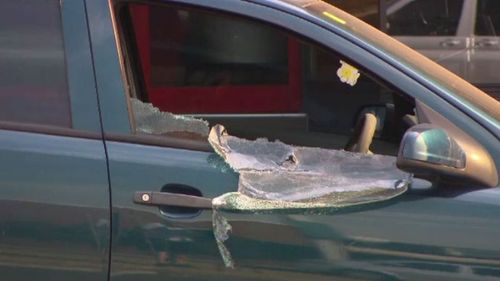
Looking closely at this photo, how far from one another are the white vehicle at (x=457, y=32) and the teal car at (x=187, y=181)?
5200 mm

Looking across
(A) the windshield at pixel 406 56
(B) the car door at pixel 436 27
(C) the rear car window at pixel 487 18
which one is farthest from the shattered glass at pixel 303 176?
(C) the rear car window at pixel 487 18

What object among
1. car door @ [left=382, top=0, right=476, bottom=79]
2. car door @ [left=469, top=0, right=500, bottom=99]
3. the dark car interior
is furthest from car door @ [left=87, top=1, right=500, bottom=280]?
car door @ [left=469, top=0, right=500, bottom=99]

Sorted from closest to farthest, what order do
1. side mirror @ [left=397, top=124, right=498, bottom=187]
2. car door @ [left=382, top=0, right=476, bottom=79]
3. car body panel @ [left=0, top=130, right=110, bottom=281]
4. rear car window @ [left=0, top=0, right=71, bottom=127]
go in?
1. side mirror @ [left=397, top=124, right=498, bottom=187]
2. car body panel @ [left=0, top=130, right=110, bottom=281]
3. rear car window @ [left=0, top=0, right=71, bottom=127]
4. car door @ [left=382, top=0, right=476, bottom=79]

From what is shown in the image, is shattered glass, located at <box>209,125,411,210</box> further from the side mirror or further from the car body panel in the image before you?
the car body panel

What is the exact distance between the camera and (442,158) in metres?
2.47

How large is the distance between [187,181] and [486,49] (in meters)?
5.93

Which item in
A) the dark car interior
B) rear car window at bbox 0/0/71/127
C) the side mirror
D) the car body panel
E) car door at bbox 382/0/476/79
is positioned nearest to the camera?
the side mirror

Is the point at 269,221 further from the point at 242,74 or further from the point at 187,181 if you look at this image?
the point at 242,74

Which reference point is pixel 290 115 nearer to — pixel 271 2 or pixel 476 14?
pixel 476 14

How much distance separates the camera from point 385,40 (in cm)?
293

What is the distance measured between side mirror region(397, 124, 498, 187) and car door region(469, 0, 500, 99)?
18.3ft

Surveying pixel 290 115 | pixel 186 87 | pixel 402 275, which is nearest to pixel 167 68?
pixel 186 87

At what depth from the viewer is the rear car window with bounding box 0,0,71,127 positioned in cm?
273

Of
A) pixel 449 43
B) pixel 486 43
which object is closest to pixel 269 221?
pixel 449 43
